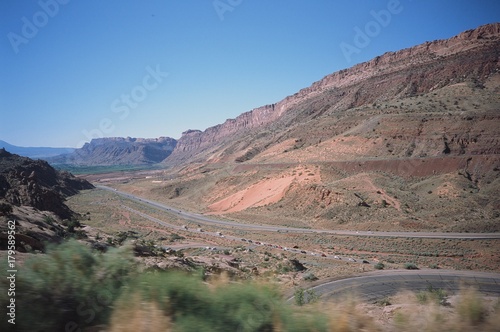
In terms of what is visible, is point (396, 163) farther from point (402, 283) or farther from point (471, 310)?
point (471, 310)

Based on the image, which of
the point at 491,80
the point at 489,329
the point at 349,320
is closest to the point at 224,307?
the point at 349,320

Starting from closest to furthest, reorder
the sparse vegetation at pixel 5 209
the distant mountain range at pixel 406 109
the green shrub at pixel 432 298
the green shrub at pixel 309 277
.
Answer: the green shrub at pixel 432 298 → the sparse vegetation at pixel 5 209 → the green shrub at pixel 309 277 → the distant mountain range at pixel 406 109

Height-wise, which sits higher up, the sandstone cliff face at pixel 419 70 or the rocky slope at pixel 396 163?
the sandstone cliff face at pixel 419 70

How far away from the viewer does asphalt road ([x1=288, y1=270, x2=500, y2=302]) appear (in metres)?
16.4

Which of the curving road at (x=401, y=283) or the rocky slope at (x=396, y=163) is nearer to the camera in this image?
the curving road at (x=401, y=283)

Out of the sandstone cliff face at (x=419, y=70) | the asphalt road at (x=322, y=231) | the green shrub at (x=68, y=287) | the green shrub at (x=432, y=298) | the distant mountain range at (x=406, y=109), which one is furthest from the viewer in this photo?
the sandstone cliff face at (x=419, y=70)

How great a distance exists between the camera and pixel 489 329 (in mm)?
4484

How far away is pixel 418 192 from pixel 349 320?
45.9m

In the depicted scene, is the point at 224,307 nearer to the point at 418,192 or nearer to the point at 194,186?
the point at 418,192

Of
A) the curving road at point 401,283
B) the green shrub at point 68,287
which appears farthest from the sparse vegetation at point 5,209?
the curving road at point 401,283

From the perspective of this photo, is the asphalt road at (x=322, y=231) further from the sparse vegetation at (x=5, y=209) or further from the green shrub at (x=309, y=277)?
the sparse vegetation at (x=5, y=209)

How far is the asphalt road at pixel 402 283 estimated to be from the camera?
53.7 ft

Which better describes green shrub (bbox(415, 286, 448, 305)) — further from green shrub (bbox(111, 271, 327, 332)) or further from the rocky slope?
the rocky slope

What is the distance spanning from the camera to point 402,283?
1866 cm
